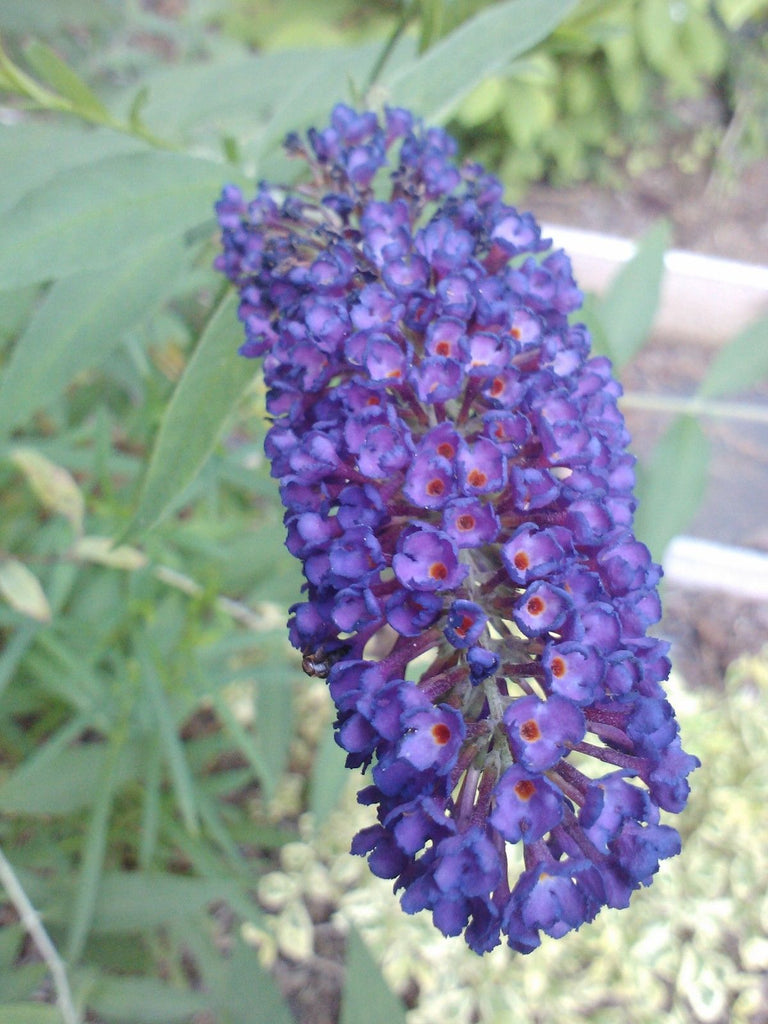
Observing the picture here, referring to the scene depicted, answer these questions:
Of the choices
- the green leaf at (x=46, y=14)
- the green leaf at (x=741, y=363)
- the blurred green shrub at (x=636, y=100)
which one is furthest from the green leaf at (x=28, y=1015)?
the blurred green shrub at (x=636, y=100)

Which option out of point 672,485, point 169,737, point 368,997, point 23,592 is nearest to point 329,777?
point 169,737

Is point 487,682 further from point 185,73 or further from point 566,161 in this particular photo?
point 566,161

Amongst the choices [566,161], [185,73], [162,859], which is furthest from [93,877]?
[566,161]

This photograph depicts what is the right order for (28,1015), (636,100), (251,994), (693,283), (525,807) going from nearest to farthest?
(525,807), (28,1015), (251,994), (693,283), (636,100)

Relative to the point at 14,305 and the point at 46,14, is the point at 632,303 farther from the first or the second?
the point at 46,14

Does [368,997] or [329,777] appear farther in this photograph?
[329,777]
